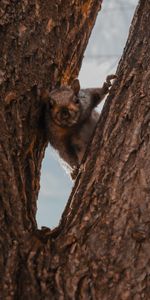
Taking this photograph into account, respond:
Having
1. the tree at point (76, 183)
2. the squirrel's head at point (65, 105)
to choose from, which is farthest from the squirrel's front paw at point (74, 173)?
the tree at point (76, 183)

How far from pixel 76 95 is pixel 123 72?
0.87 meters

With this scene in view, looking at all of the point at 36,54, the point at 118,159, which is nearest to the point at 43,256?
the point at 118,159

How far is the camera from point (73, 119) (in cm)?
285

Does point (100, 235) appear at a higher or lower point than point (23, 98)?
lower

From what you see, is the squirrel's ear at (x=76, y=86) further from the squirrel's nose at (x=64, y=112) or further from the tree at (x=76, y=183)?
the tree at (x=76, y=183)

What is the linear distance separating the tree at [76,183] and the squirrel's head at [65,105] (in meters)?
0.17

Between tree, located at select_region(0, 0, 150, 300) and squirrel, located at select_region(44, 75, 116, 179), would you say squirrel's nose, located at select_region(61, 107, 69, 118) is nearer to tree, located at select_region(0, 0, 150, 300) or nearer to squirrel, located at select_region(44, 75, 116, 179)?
squirrel, located at select_region(44, 75, 116, 179)

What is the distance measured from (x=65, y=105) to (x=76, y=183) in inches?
36.1

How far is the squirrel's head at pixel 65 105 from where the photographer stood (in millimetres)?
2474

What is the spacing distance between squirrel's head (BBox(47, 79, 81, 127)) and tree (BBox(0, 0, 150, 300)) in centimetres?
17

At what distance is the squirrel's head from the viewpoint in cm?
247

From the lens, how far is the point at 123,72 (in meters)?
2.06

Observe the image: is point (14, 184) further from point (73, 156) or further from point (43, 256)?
point (73, 156)

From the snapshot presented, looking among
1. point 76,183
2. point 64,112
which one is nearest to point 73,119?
point 64,112
